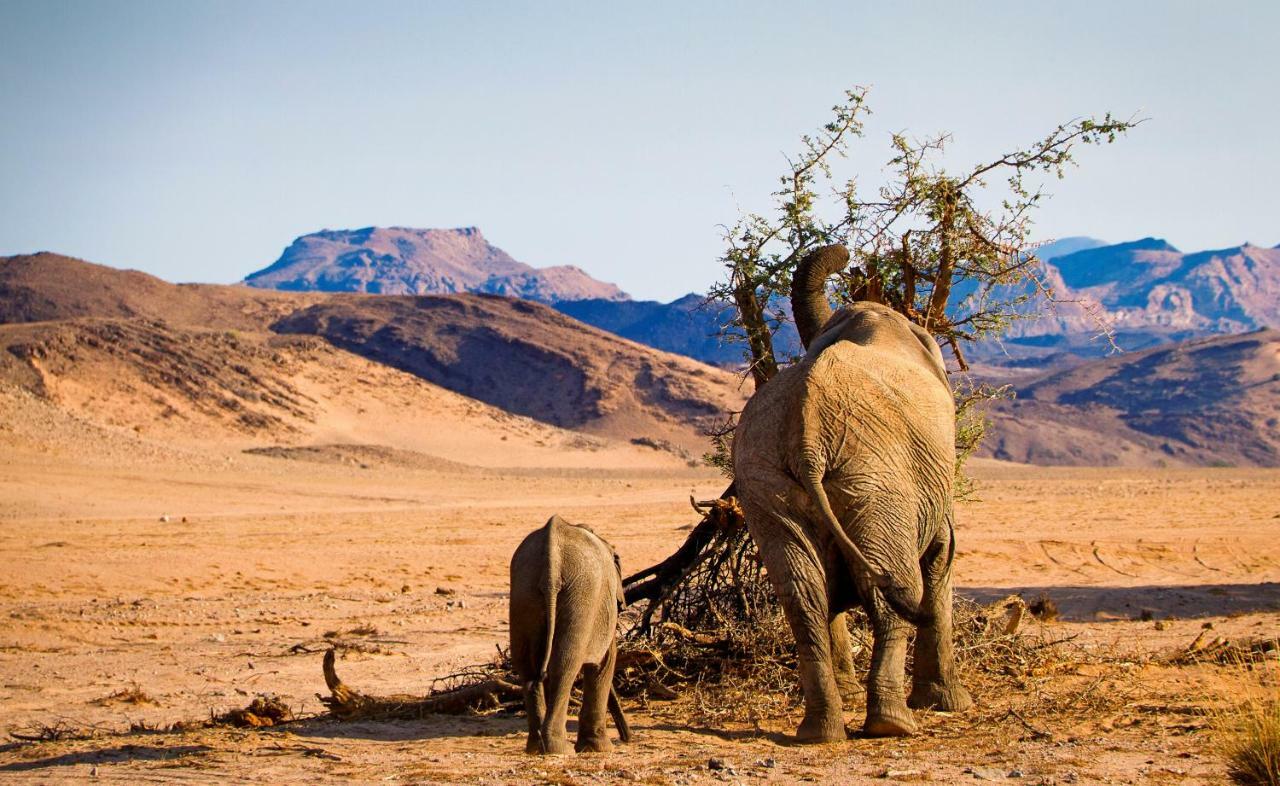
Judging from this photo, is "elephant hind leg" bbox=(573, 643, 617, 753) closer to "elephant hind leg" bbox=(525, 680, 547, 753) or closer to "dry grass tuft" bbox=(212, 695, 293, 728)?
"elephant hind leg" bbox=(525, 680, 547, 753)

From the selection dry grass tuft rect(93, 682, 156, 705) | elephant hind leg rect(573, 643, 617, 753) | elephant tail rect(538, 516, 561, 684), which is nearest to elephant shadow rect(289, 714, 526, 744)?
elephant hind leg rect(573, 643, 617, 753)

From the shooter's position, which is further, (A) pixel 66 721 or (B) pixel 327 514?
(B) pixel 327 514

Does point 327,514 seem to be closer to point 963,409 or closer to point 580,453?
point 963,409

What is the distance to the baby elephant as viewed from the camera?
7555 mm

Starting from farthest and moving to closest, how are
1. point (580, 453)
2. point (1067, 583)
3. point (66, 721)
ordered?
point (580, 453), point (1067, 583), point (66, 721)

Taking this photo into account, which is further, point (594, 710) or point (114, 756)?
point (114, 756)

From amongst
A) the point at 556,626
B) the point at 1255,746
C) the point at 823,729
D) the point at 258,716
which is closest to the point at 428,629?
the point at 258,716

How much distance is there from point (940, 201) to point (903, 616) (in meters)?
4.65

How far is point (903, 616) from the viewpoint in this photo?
762 cm

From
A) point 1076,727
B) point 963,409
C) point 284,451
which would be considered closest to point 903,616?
point 1076,727

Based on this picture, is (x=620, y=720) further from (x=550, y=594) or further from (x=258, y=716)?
(x=258, y=716)

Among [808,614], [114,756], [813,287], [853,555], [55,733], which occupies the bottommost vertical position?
[55,733]

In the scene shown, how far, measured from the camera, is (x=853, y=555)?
7457mm

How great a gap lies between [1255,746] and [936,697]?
262cm
